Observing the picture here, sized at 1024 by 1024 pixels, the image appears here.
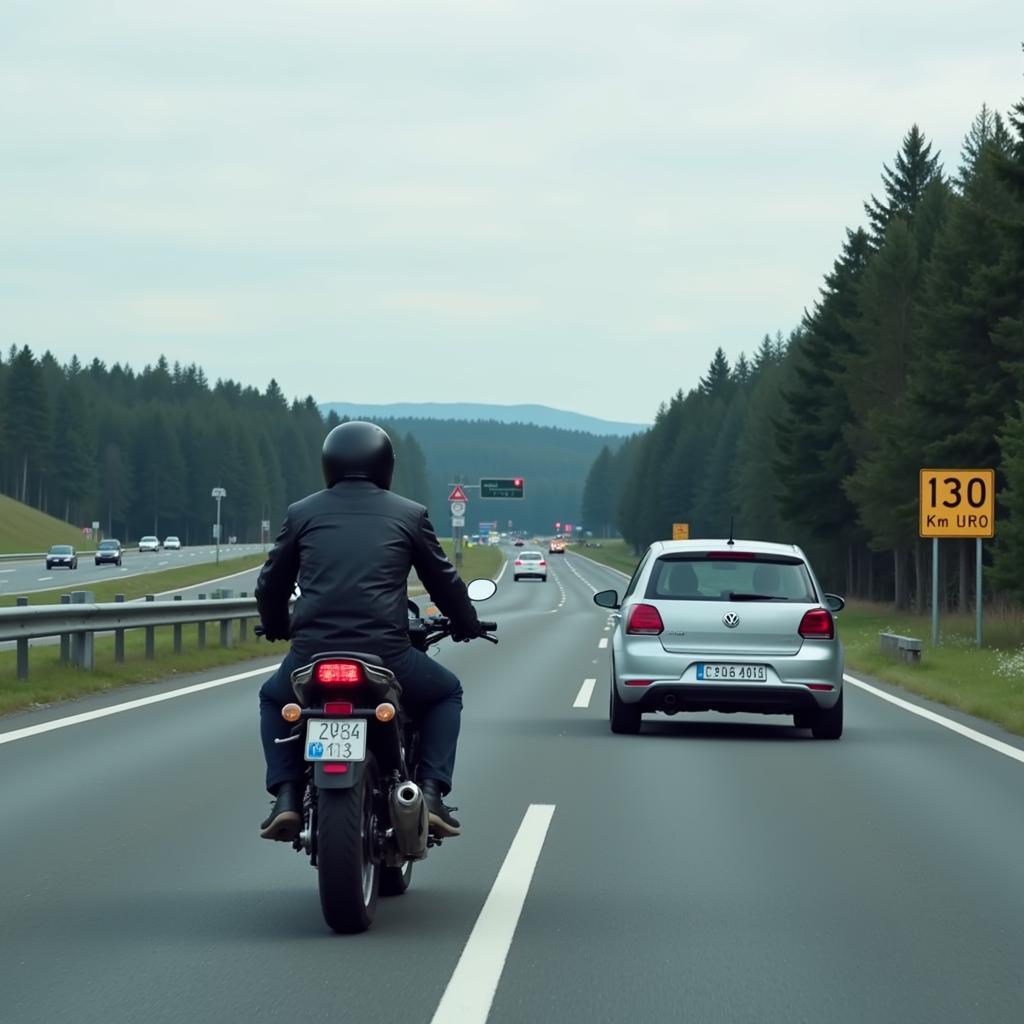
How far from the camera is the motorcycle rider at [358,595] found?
6598 mm

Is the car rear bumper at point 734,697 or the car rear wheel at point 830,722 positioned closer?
the car rear bumper at point 734,697

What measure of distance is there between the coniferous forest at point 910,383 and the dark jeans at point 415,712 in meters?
28.1

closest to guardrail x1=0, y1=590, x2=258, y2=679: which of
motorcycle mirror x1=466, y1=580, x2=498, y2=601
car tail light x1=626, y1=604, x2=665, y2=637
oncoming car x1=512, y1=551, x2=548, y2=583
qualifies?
car tail light x1=626, y1=604, x2=665, y2=637

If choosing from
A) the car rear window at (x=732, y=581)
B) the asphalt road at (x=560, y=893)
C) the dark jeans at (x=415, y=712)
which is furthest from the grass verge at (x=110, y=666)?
the dark jeans at (x=415, y=712)

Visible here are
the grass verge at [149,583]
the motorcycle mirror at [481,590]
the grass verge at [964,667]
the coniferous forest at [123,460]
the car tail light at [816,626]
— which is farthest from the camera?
the coniferous forest at [123,460]

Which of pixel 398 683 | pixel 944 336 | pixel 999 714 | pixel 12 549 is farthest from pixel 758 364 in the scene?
pixel 398 683

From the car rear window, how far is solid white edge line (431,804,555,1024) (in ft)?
18.2

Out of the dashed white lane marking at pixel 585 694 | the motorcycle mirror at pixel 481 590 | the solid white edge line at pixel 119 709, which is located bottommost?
the dashed white lane marking at pixel 585 694

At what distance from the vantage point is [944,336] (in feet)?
155

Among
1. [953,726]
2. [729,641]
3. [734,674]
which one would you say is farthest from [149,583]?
[734,674]

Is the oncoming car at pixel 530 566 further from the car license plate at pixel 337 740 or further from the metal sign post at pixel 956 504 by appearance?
the car license plate at pixel 337 740

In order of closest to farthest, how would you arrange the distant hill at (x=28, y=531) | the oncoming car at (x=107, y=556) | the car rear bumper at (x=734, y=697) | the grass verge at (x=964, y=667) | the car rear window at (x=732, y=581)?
1. the car rear bumper at (x=734, y=697)
2. the car rear window at (x=732, y=581)
3. the grass verge at (x=964, y=667)
4. the oncoming car at (x=107, y=556)
5. the distant hill at (x=28, y=531)

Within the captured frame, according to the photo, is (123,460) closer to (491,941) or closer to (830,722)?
(830,722)

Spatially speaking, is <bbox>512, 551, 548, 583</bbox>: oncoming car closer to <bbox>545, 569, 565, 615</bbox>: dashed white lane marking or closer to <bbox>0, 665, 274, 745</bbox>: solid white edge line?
<bbox>545, 569, 565, 615</bbox>: dashed white lane marking
